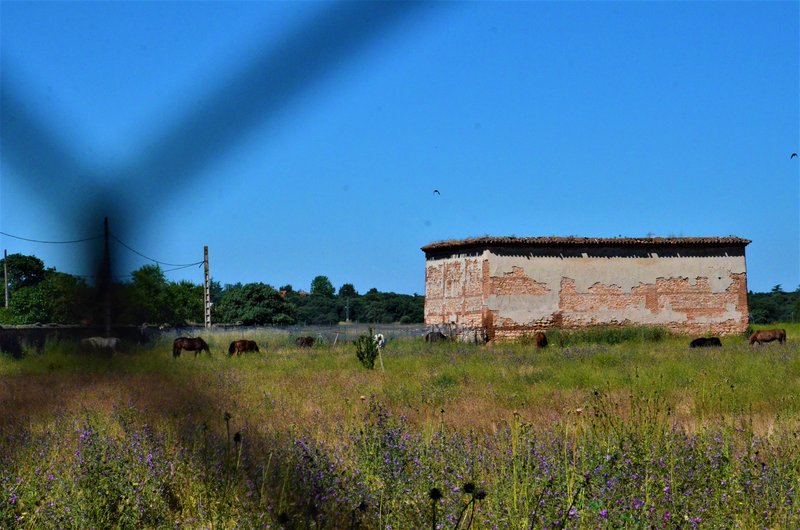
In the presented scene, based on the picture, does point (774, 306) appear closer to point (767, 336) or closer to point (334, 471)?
point (767, 336)

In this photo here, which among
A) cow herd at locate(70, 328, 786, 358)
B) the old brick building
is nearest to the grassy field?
cow herd at locate(70, 328, 786, 358)

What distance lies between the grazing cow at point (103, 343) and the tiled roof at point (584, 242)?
2895cm

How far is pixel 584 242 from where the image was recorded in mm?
31016

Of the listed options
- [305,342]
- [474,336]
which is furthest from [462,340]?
[305,342]

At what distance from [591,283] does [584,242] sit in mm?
1684

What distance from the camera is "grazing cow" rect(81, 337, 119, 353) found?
50.9 inches

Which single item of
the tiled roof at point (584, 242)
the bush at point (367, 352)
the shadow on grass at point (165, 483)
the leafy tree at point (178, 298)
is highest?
the tiled roof at point (584, 242)

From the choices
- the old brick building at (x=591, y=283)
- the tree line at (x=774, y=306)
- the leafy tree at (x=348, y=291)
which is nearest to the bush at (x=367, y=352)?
the old brick building at (x=591, y=283)

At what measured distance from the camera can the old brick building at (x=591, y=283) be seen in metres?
30.2

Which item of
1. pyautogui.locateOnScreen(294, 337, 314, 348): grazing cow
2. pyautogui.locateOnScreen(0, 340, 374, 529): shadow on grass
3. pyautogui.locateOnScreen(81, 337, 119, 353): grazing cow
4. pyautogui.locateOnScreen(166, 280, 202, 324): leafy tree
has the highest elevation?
pyautogui.locateOnScreen(166, 280, 202, 324): leafy tree

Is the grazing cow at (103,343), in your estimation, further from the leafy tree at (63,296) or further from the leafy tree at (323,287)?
the leafy tree at (323,287)

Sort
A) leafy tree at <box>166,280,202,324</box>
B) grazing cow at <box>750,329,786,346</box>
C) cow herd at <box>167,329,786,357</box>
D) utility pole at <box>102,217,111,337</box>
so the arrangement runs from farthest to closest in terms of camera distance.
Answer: grazing cow at <box>750,329,786,346</box> → cow herd at <box>167,329,786,357</box> → leafy tree at <box>166,280,202,324</box> → utility pole at <box>102,217,111,337</box>

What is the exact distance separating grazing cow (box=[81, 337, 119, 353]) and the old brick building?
28.6 metres

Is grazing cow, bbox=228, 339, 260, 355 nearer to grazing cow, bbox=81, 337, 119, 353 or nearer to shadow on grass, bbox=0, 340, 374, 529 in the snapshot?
shadow on grass, bbox=0, 340, 374, 529
